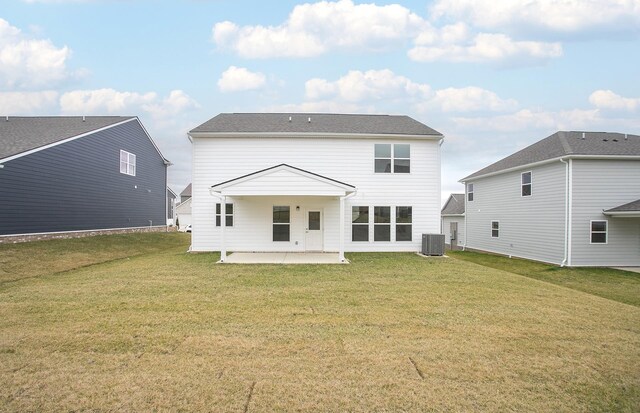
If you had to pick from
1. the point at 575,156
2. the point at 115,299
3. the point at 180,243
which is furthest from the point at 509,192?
the point at 180,243

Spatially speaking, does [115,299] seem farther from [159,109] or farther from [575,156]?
[159,109]

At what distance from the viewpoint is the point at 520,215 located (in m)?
18.2

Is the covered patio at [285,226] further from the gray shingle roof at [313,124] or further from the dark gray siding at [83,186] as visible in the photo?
the dark gray siding at [83,186]

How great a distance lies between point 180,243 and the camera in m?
23.7

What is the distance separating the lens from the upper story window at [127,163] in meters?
22.9

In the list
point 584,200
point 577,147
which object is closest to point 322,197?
point 584,200

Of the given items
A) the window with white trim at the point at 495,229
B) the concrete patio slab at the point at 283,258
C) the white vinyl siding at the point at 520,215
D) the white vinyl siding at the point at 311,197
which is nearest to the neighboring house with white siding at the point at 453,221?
the white vinyl siding at the point at 520,215

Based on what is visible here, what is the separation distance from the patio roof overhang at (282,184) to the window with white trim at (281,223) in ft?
10.1

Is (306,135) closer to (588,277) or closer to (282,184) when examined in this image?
(282,184)

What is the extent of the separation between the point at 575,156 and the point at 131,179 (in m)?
25.3

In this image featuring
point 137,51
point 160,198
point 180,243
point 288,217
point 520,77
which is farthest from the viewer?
point 160,198

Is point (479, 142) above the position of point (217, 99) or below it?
below

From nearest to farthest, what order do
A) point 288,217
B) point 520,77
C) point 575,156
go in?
point 575,156, point 288,217, point 520,77

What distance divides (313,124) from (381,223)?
5.82m
